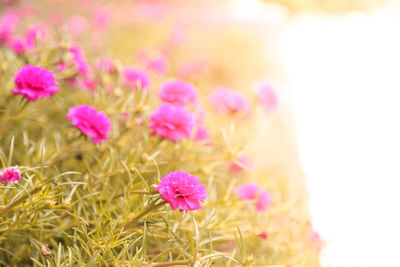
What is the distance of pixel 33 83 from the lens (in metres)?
0.80

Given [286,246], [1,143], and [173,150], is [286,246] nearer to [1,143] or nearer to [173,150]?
[173,150]

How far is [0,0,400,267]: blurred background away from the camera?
4.99 feet

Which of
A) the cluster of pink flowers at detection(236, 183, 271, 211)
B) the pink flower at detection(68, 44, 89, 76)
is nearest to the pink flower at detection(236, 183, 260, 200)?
the cluster of pink flowers at detection(236, 183, 271, 211)

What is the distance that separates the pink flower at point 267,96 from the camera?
140 centimetres

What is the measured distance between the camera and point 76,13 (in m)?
2.88

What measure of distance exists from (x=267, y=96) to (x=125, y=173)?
718mm

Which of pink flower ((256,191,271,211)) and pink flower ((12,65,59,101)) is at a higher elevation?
pink flower ((12,65,59,101))

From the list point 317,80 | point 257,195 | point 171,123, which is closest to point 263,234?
point 257,195

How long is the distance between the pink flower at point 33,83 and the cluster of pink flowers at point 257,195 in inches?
25.0

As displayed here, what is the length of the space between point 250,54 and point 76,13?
150 centimetres

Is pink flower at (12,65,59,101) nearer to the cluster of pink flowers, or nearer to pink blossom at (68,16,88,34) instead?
the cluster of pink flowers

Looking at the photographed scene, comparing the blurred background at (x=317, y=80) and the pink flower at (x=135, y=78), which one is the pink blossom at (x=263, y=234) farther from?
the pink flower at (x=135, y=78)

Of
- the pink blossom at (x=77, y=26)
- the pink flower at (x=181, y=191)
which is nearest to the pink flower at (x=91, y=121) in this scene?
the pink flower at (x=181, y=191)

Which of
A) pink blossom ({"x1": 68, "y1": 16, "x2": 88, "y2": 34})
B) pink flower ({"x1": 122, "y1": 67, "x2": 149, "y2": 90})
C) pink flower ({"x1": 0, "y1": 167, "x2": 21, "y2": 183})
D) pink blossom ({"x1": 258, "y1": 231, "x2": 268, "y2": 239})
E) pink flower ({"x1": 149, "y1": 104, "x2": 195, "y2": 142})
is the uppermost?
pink blossom ({"x1": 68, "y1": 16, "x2": 88, "y2": 34})
